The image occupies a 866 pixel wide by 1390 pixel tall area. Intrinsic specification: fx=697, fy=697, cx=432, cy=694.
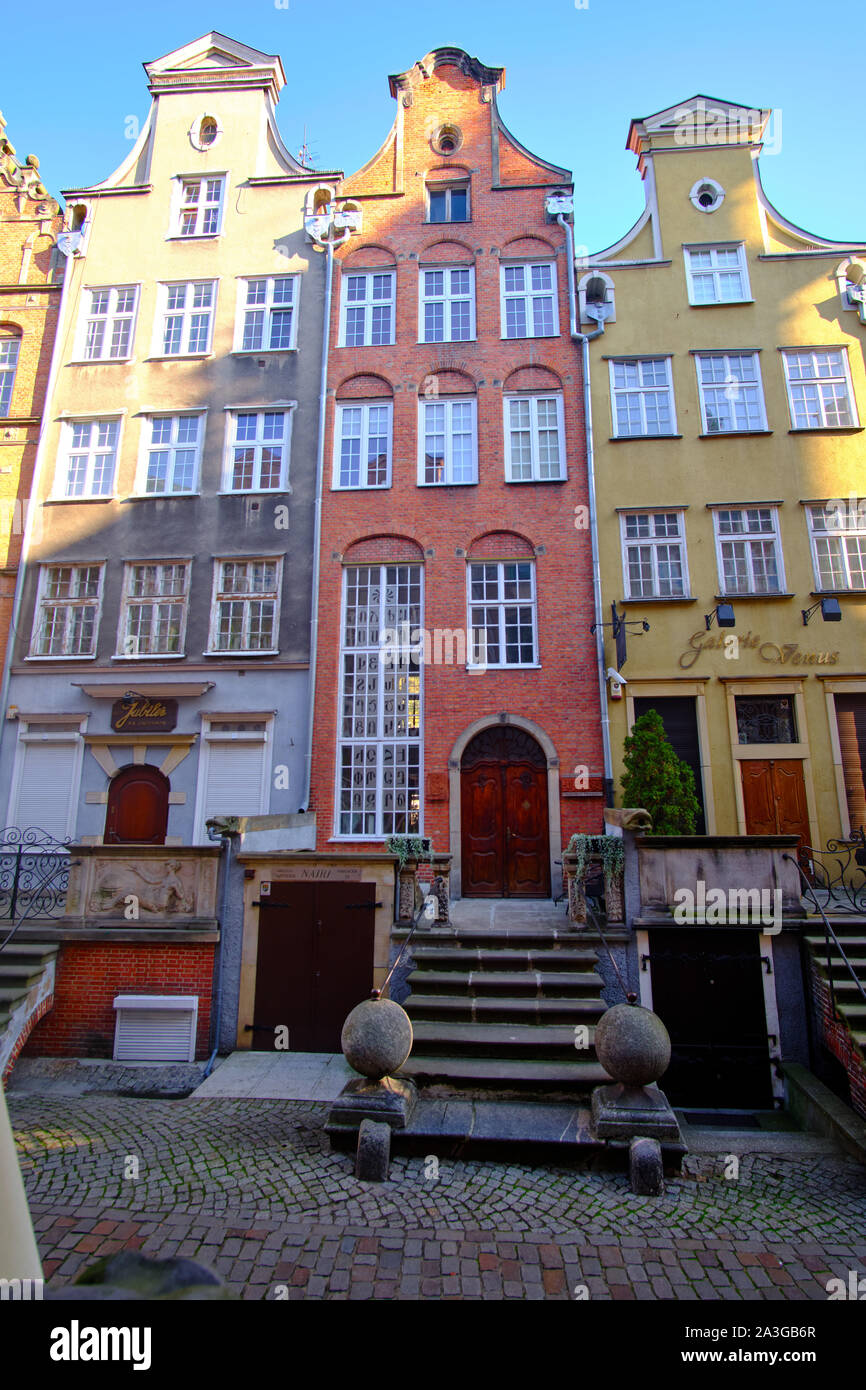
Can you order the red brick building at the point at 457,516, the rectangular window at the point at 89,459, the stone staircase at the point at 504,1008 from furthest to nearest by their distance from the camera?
the rectangular window at the point at 89,459, the red brick building at the point at 457,516, the stone staircase at the point at 504,1008

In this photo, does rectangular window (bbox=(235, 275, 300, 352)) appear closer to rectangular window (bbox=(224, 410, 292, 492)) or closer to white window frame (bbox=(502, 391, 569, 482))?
rectangular window (bbox=(224, 410, 292, 492))

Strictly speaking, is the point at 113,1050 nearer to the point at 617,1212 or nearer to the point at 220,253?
the point at 617,1212

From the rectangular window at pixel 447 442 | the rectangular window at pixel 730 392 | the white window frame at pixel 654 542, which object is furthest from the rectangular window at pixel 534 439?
the rectangular window at pixel 730 392

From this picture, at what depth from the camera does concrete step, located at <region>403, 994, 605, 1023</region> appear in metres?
7.95

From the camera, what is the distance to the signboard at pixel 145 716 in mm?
15438

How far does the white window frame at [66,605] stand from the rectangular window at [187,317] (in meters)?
5.96

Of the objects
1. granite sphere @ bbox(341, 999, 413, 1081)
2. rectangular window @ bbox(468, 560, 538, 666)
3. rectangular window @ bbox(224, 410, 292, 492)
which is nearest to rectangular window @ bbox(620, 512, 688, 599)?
rectangular window @ bbox(468, 560, 538, 666)

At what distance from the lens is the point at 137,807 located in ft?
50.1

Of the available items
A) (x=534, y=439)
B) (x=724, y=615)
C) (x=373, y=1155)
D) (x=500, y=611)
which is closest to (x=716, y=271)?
(x=534, y=439)

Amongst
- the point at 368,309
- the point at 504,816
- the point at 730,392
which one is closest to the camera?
the point at 504,816

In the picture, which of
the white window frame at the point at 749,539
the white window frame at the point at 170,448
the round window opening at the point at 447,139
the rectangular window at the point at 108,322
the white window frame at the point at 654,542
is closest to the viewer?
the white window frame at the point at 749,539

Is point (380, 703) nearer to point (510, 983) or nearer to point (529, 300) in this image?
point (510, 983)

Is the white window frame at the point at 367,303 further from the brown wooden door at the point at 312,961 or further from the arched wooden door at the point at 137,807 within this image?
the brown wooden door at the point at 312,961

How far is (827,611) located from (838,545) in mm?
2104
